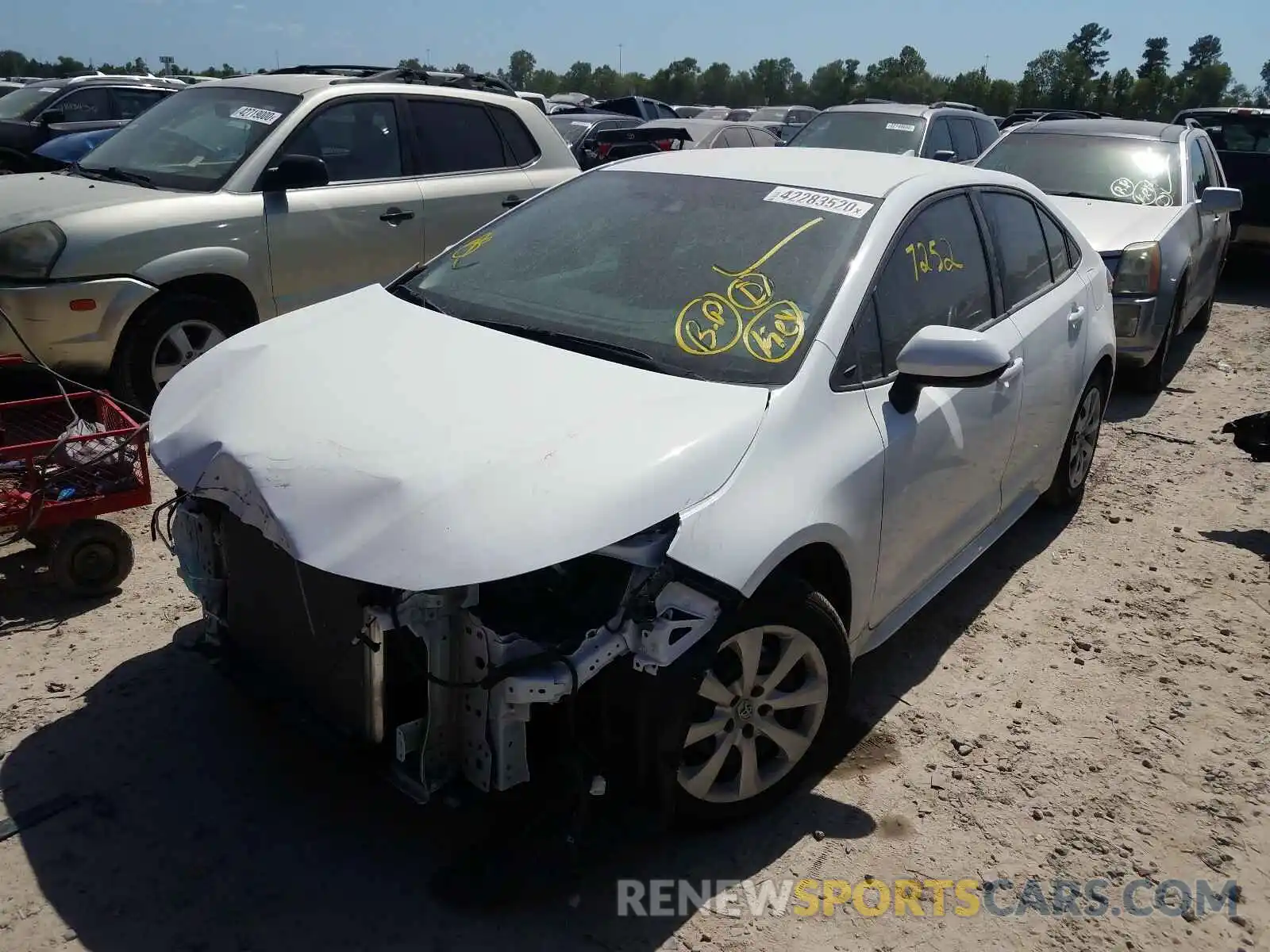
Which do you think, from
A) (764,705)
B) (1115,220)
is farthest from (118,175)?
(1115,220)

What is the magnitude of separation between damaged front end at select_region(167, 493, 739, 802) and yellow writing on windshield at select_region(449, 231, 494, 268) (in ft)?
4.89

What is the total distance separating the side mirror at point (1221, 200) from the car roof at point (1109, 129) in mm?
848

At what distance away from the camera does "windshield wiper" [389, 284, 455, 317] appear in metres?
3.57

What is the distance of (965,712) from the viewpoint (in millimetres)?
3682

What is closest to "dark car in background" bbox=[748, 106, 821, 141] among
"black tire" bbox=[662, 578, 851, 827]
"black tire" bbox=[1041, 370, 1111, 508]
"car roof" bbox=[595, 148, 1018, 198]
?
"black tire" bbox=[1041, 370, 1111, 508]

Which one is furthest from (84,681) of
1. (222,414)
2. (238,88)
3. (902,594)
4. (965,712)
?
(238,88)

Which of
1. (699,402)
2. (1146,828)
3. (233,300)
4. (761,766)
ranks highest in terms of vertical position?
(699,402)

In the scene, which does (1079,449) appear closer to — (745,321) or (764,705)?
(745,321)

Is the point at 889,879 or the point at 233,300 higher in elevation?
the point at 233,300

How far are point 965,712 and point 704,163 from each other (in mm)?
2213

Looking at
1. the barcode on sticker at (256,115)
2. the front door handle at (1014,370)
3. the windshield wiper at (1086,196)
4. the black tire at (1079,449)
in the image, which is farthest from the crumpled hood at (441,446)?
the windshield wiper at (1086,196)

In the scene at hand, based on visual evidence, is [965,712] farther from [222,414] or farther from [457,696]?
[222,414]

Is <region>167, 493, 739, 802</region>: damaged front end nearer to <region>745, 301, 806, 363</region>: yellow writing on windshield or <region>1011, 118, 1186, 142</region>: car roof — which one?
<region>745, 301, 806, 363</region>: yellow writing on windshield

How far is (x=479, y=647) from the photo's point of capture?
2453 millimetres
